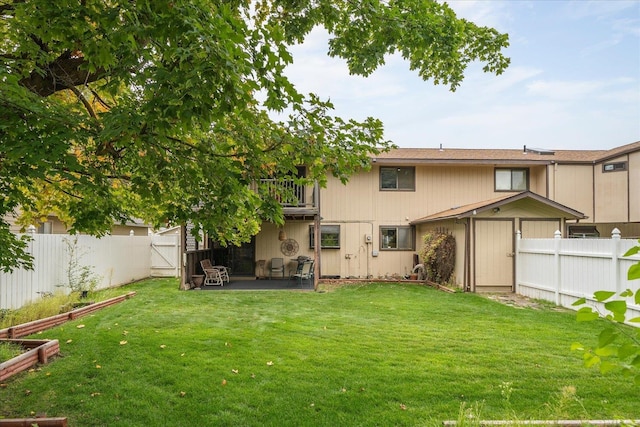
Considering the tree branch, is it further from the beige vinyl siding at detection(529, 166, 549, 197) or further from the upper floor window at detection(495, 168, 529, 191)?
the beige vinyl siding at detection(529, 166, 549, 197)

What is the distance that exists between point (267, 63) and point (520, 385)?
4246 mm

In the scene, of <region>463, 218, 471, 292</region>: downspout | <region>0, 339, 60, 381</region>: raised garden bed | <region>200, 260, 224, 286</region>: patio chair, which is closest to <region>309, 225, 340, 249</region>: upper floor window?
<region>200, 260, 224, 286</region>: patio chair

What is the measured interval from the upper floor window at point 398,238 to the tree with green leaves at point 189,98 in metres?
9.40

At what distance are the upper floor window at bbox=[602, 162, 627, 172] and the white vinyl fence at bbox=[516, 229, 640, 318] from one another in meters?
7.64

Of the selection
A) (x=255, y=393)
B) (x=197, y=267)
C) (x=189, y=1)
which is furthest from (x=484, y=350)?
(x=197, y=267)

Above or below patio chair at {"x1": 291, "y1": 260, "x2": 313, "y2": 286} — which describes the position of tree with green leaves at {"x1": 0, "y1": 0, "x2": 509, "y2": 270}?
above

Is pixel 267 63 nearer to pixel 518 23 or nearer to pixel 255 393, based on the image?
pixel 255 393

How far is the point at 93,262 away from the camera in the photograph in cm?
1157

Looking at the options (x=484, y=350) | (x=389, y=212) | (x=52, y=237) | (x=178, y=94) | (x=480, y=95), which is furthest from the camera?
(x=480, y=95)

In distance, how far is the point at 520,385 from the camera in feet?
14.2

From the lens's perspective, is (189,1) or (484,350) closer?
(189,1)

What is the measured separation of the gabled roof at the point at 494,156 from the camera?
15.0 meters

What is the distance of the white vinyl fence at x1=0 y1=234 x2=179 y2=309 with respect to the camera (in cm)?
828

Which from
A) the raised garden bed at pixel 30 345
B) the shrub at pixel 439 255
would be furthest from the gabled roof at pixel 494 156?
the raised garden bed at pixel 30 345
